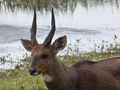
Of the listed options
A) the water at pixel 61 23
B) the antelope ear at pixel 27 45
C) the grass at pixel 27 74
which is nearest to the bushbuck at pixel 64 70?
the antelope ear at pixel 27 45

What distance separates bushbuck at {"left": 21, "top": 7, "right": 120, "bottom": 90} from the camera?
497cm

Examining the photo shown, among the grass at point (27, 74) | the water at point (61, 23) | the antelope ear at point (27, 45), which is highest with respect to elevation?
the antelope ear at point (27, 45)

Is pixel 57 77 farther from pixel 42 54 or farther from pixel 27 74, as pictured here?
pixel 27 74

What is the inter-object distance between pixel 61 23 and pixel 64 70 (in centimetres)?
1202

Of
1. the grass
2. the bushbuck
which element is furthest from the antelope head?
the grass

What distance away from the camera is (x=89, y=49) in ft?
38.6

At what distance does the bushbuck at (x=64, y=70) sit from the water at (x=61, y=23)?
447 centimetres

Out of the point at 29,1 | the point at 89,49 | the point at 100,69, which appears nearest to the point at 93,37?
the point at 89,49

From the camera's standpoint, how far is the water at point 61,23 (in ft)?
42.0

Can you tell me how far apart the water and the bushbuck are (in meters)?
4.47

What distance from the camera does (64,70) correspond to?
17.4 ft

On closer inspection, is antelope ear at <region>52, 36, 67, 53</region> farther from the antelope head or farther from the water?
the water

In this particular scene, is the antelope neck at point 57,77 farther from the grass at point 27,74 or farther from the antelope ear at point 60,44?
the grass at point 27,74

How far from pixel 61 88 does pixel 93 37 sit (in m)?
9.10
